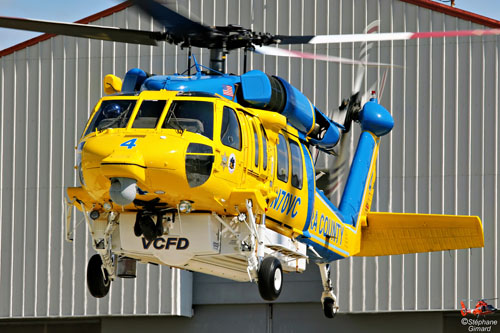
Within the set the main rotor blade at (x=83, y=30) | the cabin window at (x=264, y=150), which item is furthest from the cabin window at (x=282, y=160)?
the main rotor blade at (x=83, y=30)

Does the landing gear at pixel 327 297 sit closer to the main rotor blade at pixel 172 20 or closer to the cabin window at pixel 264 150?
the cabin window at pixel 264 150

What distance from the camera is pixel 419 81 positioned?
80.0 ft

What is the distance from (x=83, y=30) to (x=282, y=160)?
353 centimetres

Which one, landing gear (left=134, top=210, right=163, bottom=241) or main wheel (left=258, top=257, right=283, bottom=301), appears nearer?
landing gear (left=134, top=210, right=163, bottom=241)

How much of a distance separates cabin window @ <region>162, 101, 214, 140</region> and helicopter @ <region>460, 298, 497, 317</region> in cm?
1214

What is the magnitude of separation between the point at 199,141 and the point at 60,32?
3.36 meters

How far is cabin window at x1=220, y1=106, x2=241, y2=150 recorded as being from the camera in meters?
13.4

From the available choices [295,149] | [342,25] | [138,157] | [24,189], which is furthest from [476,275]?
→ [138,157]

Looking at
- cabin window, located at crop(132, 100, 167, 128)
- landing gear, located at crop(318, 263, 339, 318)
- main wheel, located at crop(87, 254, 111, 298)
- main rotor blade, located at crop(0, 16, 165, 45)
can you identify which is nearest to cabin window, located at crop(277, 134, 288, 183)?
cabin window, located at crop(132, 100, 167, 128)

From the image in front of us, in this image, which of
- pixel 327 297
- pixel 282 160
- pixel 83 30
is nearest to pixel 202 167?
pixel 282 160

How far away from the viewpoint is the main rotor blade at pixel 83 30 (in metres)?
14.7

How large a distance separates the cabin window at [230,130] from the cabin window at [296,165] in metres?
1.78

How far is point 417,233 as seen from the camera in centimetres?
1778

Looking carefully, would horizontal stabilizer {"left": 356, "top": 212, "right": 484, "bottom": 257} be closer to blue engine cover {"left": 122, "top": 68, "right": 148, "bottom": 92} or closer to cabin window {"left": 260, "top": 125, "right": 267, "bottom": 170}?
cabin window {"left": 260, "top": 125, "right": 267, "bottom": 170}
